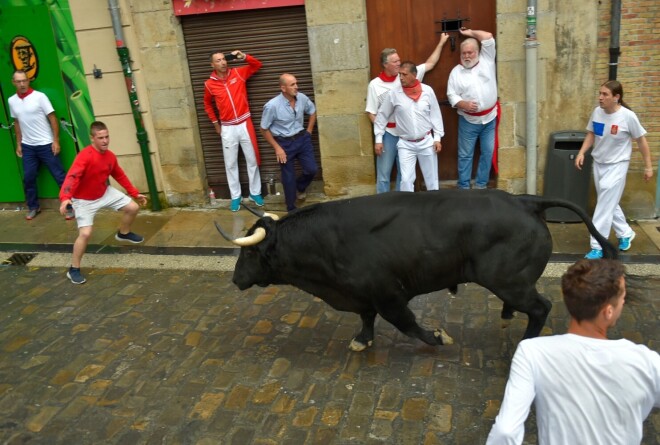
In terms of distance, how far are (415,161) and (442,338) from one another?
10.7ft

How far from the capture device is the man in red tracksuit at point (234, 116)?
8586 millimetres

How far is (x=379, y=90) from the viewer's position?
8047 mm

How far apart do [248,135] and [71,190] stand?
8.60ft

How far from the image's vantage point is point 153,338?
5789 mm

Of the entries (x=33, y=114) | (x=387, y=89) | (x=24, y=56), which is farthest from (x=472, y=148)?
(x=24, y=56)

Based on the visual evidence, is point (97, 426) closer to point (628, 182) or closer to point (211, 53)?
point (211, 53)

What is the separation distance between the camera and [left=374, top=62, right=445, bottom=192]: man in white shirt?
24.9 ft

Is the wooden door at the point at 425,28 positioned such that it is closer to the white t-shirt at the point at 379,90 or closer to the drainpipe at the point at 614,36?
the white t-shirt at the point at 379,90

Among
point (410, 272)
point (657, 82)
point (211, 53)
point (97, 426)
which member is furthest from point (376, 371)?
point (211, 53)

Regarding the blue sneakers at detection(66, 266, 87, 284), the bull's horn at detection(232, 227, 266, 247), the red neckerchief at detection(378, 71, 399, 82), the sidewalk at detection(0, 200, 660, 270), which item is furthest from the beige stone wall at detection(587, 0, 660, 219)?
the blue sneakers at detection(66, 266, 87, 284)

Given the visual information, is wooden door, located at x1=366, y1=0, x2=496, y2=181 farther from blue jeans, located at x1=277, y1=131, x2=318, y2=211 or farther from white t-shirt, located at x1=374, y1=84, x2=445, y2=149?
blue jeans, located at x1=277, y1=131, x2=318, y2=211

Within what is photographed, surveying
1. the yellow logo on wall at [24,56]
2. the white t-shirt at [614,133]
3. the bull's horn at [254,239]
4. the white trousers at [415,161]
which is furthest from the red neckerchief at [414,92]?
the yellow logo on wall at [24,56]

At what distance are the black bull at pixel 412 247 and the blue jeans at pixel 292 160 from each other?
348 centimetres

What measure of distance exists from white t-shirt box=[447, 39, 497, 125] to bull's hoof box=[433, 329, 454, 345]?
362 cm
